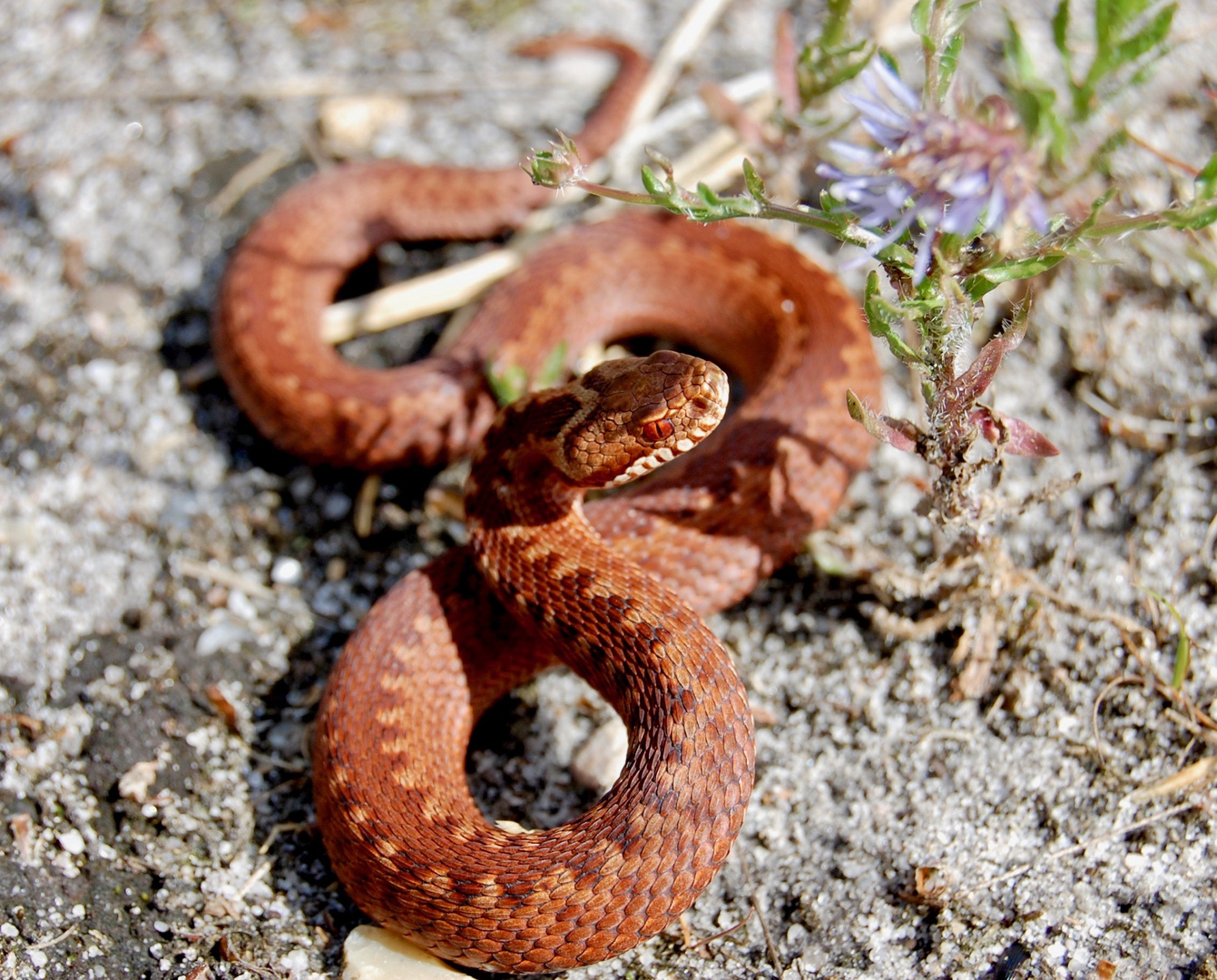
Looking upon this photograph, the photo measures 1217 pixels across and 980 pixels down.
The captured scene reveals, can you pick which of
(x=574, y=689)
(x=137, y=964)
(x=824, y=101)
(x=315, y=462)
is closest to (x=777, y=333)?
(x=824, y=101)

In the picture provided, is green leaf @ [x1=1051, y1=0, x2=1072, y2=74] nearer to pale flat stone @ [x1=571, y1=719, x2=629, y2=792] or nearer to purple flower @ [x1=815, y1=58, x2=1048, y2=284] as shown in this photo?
purple flower @ [x1=815, y1=58, x2=1048, y2=284]

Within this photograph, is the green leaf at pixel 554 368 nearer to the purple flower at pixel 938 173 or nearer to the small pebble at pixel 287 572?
the small pebble at pixel 287 572

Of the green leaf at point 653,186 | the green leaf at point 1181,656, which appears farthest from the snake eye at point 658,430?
the green leaf at point 1181,656

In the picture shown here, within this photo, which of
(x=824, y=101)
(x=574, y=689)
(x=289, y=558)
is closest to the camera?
(x=574, y=689)

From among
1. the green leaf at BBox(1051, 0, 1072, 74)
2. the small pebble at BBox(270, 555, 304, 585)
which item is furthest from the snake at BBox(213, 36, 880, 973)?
the green leaf at BBox(1051, 0, 1072, 74)

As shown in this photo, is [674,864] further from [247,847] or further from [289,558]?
[289,558]

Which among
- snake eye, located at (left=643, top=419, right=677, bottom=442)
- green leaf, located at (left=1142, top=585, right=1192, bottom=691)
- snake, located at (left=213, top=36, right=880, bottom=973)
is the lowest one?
snake, located at (left=213, top=36, right=880, bottom=973)
